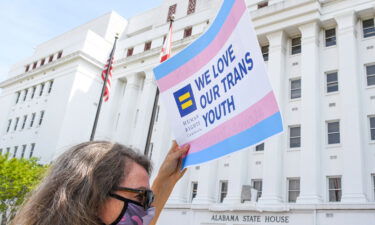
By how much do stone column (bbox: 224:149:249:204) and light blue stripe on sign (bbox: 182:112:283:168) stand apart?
20.6 meters

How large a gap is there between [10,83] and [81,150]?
49.9m

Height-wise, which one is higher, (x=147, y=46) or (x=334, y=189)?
(x=147, y=46)

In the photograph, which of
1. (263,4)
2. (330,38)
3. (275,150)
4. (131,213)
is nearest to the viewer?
(131,213)

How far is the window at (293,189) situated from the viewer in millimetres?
21406

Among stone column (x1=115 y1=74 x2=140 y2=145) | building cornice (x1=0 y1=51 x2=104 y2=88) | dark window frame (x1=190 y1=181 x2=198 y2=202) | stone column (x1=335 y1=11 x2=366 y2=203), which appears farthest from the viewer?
building cornice (x1=0 y1=51 x2=104 y2=88)

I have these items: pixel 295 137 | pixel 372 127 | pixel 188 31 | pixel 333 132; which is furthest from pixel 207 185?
pixel 188 31

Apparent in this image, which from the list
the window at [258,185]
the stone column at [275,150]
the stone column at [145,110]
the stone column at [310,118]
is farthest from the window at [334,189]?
the stone column at [145,110]

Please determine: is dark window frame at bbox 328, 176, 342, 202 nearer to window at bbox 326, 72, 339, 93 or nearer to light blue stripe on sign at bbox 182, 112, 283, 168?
window at bbox 326, 72, 339, 93

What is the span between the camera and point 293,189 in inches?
853

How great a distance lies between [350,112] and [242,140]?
20.1 metres

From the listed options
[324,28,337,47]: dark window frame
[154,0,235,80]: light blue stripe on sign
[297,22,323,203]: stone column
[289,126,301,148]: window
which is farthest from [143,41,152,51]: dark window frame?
[154,0,235,80]: light blue stripe on sign

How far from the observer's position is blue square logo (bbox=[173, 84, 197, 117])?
10.3 ft

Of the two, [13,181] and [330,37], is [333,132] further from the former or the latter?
[13,181]

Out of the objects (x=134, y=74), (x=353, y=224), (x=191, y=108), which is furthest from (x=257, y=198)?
(x=191, y=108)
